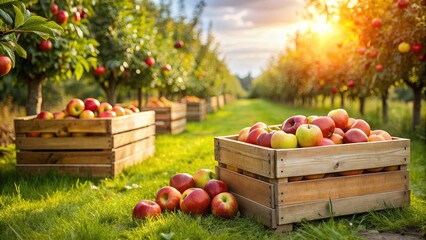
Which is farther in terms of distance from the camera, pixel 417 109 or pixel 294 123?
pixel 417 109

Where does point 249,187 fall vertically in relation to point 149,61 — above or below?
below

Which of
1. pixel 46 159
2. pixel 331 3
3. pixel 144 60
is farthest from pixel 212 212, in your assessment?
pixel 144 60

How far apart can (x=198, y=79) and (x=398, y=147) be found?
19.0 meters

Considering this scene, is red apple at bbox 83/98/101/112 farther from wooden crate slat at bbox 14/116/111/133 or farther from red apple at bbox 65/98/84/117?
wooden crate slat at bbox 14/116/111/133

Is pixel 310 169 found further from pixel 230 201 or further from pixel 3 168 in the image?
pixel 3 168

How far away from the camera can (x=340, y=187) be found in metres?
4.21

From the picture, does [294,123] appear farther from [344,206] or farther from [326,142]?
[344,206]

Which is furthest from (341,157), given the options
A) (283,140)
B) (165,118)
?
(165,118)

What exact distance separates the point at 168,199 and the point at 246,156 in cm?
85

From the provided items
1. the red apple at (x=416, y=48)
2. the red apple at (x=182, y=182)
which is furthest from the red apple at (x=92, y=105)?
the red apple at (x=416, y=48)

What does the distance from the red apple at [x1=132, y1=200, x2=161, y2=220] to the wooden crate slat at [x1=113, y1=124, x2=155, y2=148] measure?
222 cm

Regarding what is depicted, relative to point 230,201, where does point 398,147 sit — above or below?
above

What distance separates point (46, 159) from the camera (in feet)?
20.7

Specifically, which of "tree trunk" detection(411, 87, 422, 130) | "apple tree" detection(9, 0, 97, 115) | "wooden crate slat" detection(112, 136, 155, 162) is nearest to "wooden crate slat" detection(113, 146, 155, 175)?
"wooden crate slat" detection(112, 136, 155, 162)
